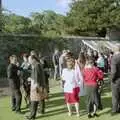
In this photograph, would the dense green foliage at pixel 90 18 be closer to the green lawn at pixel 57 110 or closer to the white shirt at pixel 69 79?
the green lawn at pixel 57 110

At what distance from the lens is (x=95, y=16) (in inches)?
1898

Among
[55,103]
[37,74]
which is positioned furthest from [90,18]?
[37,74]

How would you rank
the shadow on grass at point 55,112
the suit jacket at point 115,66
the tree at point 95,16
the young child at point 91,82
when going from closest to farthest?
the suit jacket at point 115,66 → the young child at point 91,82 → the shadow on grass at point 55,112 → the tree at point 95,16

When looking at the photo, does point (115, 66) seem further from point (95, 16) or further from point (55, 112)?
point (95, 16)

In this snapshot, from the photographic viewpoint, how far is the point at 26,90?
15.5 metres

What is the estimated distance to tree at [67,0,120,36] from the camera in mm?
47219

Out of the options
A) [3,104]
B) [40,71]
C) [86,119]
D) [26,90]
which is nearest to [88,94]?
[86,119]

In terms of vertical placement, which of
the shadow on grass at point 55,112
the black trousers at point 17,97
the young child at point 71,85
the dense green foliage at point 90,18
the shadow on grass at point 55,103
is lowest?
the shadow on grass at point 55,112

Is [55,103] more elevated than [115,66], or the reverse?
[115,66]

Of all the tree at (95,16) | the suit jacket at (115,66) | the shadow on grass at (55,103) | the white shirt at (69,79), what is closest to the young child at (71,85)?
the white shirt at (69,79)

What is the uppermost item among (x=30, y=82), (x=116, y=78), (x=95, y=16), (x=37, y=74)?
(x=95, y=16)

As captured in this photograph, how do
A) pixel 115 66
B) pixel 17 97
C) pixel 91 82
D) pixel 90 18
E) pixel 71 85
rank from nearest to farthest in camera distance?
pixel 115 66, pixel 91 82, pixel 71 85, pixel 17 97, pixel 90 18

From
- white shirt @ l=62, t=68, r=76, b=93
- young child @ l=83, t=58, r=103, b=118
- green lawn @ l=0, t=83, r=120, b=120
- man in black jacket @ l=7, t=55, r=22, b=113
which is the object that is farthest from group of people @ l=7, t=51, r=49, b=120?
young child @ l=83, t=58, r=103, b=118

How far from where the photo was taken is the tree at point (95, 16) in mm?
47219
